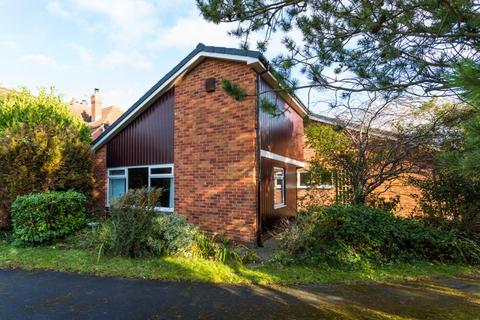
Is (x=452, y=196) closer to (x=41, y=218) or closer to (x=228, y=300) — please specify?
(x=228, y=300)

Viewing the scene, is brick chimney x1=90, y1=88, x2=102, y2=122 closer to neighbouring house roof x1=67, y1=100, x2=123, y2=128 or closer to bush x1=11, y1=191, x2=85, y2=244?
neighbouring house roof x1=67, y1=100, x2=123, y2=128

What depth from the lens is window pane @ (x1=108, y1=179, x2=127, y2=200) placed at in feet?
35.7

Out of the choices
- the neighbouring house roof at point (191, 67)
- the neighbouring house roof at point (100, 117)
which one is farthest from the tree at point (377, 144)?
the neighbouring house roof at point (100, 117)

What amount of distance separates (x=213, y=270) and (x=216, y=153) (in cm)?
369

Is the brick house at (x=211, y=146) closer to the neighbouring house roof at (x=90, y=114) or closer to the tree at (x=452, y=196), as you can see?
the tree at (x=452, y=196)

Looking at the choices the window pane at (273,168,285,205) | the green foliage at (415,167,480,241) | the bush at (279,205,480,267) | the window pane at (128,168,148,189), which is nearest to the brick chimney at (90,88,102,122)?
the window pane at (128,168,148,189)

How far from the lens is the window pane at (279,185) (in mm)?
9641

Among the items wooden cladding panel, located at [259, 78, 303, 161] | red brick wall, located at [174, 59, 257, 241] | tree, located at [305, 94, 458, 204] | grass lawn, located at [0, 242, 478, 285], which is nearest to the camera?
grass lawn, located at [0, 242, 478, 285]

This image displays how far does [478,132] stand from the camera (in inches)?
70.5

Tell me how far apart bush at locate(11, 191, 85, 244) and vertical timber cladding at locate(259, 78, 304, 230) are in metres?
5.64

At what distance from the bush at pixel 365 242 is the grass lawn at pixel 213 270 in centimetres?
32

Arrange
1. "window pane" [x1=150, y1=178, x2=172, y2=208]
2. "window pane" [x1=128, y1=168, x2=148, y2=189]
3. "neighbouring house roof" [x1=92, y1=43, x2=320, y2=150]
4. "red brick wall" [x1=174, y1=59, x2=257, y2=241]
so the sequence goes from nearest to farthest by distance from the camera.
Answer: "neighbouring house roof" [x1=92, y1=43, x2=320, y2=150] < "red brick wall" [x1=174, y1=59, x2=257, y2=241] < "window pane" [x1=150, y1=178, x2=172, y2=208] < "window pane" [x1=128, y1=168, x2=148, y2=189]

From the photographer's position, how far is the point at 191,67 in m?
8.82

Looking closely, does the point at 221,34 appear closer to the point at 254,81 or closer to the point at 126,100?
the point at 254,81
